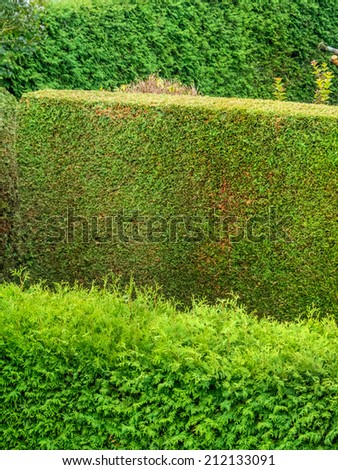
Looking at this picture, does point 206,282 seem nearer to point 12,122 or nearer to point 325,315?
point 325,315

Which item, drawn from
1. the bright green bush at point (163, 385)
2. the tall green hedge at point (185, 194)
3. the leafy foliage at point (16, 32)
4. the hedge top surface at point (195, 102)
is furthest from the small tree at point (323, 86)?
the bright green bush at point (163, 385)

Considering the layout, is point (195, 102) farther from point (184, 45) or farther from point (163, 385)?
point (184, 45)

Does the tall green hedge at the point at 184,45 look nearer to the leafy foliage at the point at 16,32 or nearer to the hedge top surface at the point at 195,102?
the leafy foliage at the point at 16,32

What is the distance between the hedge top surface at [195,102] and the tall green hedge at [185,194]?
14 mm

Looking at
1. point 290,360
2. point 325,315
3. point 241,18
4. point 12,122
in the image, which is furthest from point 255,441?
point 241,18

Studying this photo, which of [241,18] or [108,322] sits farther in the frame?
[241,18]

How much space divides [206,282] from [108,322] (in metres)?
1.81

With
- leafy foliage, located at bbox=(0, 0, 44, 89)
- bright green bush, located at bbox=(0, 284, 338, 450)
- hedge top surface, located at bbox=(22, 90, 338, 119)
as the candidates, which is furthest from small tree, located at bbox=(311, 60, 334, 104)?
bright green bush, located at bbox=(0, 284, 338, 450)

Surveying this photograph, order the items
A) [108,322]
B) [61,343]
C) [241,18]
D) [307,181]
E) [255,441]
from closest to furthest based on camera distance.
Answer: [255,441] → [61,343] → [108,322] → [307,181] → [241,18]

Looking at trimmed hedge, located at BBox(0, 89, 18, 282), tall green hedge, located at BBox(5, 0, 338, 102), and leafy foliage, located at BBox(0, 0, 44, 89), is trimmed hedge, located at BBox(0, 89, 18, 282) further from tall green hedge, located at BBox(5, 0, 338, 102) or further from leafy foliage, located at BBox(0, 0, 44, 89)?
tall green hedge, located at BBox(5, 0, 338, 102)

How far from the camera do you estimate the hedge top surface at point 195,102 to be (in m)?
5.83

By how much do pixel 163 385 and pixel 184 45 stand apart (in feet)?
30.8

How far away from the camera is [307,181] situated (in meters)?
5.75

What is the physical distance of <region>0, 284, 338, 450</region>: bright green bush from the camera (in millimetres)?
3682
